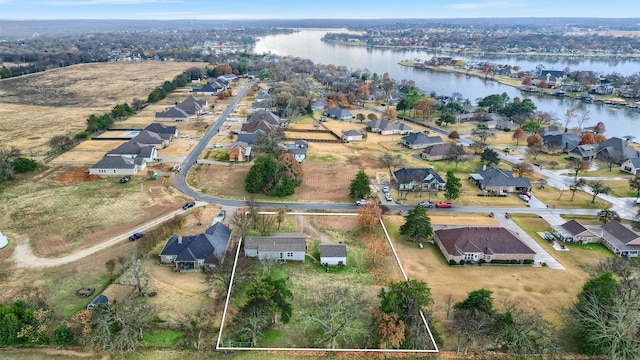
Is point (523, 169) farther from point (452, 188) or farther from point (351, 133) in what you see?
point (351, 133)

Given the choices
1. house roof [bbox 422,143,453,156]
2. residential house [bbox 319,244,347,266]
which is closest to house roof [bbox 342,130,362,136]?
A: house roof [bbox 422,143,453,156]

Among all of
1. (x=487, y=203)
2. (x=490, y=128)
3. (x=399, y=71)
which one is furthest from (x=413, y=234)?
(x=399, y=71)

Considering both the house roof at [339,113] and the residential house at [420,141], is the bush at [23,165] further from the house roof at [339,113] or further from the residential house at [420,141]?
the residential house at [420,141]

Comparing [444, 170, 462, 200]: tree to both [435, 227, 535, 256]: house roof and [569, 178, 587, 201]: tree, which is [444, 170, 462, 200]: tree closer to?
[435, 227, 535, 256]: house roof

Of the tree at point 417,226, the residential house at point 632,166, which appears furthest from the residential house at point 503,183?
the residential house at point 632,166

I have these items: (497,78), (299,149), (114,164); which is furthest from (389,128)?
(497,78)

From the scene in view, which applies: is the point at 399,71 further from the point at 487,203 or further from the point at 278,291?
the point at 278,291
